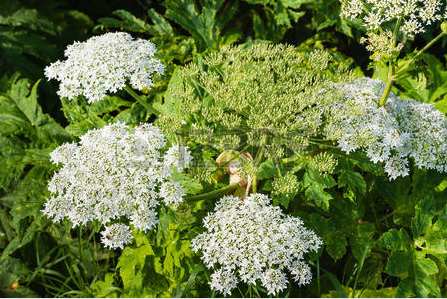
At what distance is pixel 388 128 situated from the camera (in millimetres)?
2967

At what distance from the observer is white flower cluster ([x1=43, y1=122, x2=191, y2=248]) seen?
2.66 metres

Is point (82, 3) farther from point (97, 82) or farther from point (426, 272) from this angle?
point (426, 272)

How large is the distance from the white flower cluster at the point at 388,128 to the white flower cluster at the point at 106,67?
4.87 ft

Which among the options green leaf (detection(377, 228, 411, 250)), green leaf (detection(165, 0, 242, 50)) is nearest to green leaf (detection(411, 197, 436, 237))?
green leaf (detection(377, 228, 411, 250))

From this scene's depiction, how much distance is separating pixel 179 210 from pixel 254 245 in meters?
0.72

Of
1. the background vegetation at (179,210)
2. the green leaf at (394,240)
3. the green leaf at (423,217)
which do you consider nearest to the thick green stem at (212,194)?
the background vegetation at (179,210)

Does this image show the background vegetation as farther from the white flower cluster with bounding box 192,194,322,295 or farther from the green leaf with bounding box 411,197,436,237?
the white flower cluster with bounding box 192,194,322,295

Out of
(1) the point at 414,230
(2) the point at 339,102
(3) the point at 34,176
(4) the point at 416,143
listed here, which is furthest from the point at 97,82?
(1) the point at 414,230

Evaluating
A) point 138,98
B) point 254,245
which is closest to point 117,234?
point 254,245

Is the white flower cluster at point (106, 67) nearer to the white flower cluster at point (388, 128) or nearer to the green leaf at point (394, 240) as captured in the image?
the white flower cluster at point (388, 128)

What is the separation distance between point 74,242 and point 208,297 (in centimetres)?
174

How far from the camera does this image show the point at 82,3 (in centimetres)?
605

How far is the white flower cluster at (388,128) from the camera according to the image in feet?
9.60

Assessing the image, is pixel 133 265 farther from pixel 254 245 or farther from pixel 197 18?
pixel 197 18
